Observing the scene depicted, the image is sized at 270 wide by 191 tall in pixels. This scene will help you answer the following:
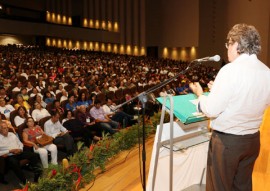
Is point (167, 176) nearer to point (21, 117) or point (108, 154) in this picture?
point (108, 154)

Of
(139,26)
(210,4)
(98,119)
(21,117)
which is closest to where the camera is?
(21,117)

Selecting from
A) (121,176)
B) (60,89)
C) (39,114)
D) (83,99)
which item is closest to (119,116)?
(83,99)

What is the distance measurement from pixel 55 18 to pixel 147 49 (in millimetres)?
10859

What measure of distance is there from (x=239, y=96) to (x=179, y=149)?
79 centimetres

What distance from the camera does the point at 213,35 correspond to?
78.3 feet

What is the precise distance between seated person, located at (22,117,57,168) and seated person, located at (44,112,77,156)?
33 centimetres

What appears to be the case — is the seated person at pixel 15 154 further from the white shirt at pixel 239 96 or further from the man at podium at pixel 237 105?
the white shirt at pixel 239 96

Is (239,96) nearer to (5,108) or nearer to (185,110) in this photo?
(185,110)

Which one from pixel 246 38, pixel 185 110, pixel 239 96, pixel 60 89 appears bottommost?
pixel 60 89

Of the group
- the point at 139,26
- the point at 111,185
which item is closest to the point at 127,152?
the point at 111,185

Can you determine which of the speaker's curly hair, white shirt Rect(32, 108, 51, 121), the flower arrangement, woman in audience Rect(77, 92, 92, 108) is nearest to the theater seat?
the flower arrangement

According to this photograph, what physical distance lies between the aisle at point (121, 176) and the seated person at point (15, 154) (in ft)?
4.07

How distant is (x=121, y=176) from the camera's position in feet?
12.2

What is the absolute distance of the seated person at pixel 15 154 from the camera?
4.60 m
